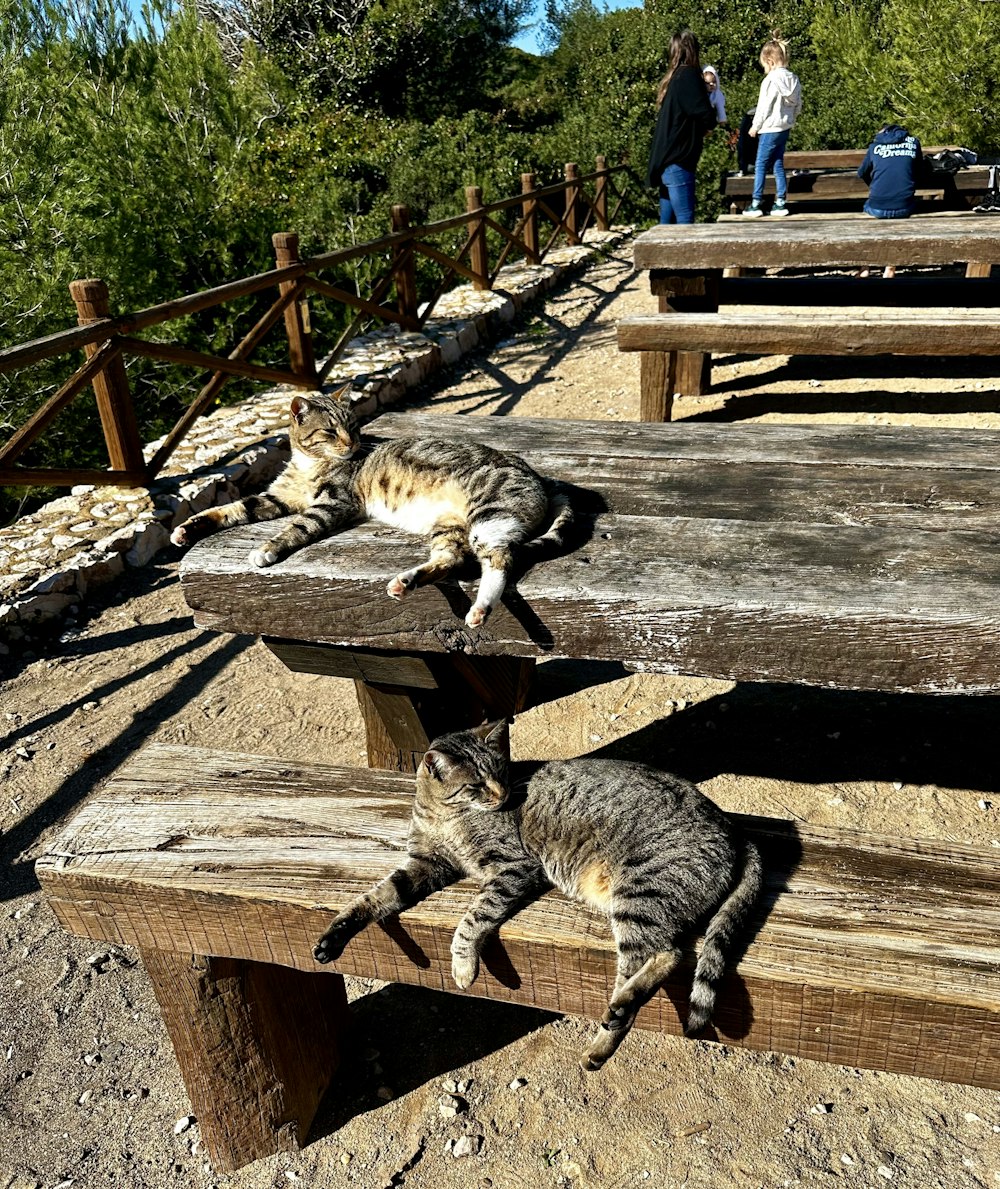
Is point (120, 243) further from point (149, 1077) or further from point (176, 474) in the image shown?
point (149, 1077)

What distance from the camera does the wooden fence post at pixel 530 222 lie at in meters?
12.3

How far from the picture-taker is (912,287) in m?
6.58

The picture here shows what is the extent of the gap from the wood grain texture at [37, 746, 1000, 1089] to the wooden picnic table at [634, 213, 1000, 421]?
4429 millimetres

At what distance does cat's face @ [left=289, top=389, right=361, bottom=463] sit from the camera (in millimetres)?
3033

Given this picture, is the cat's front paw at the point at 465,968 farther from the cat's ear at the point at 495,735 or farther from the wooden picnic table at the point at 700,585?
the wooden picnic table at the point at 700,585

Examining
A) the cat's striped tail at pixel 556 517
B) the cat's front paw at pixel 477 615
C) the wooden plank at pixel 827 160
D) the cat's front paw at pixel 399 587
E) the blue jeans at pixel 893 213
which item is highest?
the wooden plank at pixel 827 160

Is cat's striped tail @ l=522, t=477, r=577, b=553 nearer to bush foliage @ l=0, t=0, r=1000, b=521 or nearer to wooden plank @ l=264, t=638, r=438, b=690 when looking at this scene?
wooden plank @ l=264, t=638, r=438, b=690

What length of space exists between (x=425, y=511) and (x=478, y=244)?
8866 millimetres

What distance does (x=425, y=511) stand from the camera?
2.62 m

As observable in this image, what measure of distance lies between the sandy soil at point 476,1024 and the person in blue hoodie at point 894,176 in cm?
488

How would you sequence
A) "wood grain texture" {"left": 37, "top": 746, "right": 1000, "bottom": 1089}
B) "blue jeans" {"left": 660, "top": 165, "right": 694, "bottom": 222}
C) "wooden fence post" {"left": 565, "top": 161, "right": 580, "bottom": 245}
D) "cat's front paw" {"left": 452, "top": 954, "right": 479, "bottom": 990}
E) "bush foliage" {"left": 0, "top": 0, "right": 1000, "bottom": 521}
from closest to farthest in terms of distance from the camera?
"wood grain texture" {"left": 37, "top": 746, "right": 1000, "bottom": 1089} → "cat's front paw" {"left": 452, "top": 954, "right": 479, "bottom": 990} → "bush foliage" {"left": 0, "top": 0, "right": 1000, "bottom": 521} → "blue jeans" {"left": 660, "top": 165, "right": 694, "bottom": 222} → "wooden fence post" {"left": 565, "top": 161, "right": 580, "bottom": 245}

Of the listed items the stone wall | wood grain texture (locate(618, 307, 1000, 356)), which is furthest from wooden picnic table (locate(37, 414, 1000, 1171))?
the stone wall

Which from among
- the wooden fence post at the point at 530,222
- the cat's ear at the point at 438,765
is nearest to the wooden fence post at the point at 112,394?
the cat's ear at the point at 438,765

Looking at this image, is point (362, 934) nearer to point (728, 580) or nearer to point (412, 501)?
point (728, 580)
